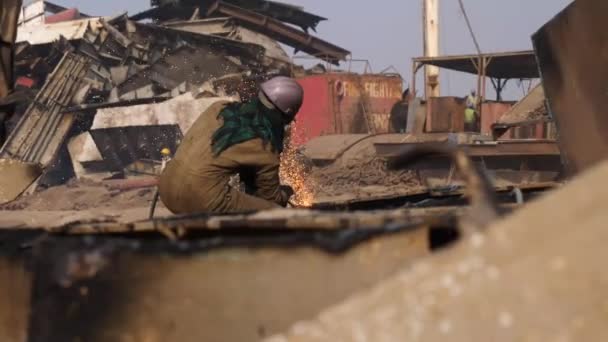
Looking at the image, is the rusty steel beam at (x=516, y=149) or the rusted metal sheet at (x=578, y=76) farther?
the rusty steel beam at (x=516, y=149)

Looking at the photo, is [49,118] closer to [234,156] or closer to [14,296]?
[234,156]

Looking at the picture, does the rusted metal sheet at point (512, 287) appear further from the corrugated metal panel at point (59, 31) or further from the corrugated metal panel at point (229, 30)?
the corrugated metal panel at point (229, 30)

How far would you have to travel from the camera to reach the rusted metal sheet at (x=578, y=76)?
431 cm

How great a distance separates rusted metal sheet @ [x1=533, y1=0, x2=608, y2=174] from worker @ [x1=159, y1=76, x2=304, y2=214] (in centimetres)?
166

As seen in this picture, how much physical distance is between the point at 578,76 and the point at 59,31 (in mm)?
20438

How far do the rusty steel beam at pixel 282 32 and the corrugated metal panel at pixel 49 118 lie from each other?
720 centimetres

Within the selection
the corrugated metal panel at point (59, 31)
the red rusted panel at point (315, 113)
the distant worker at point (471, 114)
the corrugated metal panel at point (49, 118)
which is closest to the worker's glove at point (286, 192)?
the distant worker at point (471, 114)

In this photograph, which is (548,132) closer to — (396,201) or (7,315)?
(396,201)

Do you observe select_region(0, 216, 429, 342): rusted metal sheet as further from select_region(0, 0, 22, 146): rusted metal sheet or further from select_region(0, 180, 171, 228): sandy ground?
select_region(0, 180, 171, 228): sandy ground

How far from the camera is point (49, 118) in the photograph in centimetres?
2022

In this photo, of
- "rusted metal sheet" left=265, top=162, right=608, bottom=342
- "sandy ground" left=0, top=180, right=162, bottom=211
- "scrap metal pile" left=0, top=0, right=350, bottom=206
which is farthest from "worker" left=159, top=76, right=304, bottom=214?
"scrap metal pile" left=0, top=0, right=350, bottom=206

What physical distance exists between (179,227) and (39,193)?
56.9ft

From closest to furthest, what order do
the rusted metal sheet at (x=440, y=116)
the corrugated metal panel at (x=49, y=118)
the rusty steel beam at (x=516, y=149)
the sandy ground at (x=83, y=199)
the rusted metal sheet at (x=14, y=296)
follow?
the rusted metal sheet at (x=14, y=296)
the rusty steel beam at (x=516, y=149)
the rusted metal sheet at (x=440, y=116)
the sandy ground at (x=83, y=199)
the corrugated metal panel at (x=49, y=118)

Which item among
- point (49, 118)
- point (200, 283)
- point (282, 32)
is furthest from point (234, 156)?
point (282, 32)
